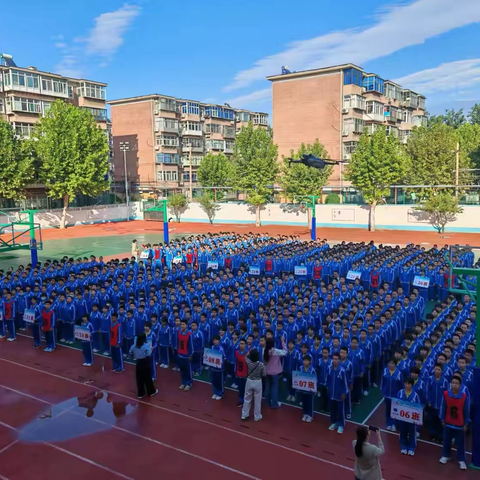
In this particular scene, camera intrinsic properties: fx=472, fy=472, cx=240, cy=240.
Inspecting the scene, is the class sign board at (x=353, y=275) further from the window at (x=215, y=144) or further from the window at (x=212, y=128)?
the window at (x=212, y=128)

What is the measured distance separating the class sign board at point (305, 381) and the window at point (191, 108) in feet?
167

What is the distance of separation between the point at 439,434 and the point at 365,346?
6.09 feet

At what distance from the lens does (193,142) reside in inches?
2212

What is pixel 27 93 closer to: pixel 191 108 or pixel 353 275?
pixel 191 108

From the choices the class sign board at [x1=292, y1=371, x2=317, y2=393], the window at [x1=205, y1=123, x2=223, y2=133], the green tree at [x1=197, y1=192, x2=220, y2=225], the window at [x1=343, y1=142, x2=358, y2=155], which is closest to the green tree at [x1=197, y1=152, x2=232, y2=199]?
the green tree at [x1=197, y1=192, x2=220, y2=225]

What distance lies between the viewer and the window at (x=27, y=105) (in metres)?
39.8

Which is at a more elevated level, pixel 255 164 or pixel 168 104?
pixel 168 104

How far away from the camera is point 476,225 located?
103ft

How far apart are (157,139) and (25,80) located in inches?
600

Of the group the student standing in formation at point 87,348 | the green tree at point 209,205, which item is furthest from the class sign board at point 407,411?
the green tree at point 209,205

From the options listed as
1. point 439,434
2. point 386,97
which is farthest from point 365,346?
point 386,97

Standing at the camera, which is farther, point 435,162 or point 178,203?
point 178,203

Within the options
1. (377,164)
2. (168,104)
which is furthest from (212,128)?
(377,164)

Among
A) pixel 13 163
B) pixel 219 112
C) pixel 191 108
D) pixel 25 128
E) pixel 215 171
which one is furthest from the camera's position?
pixel 219 112
